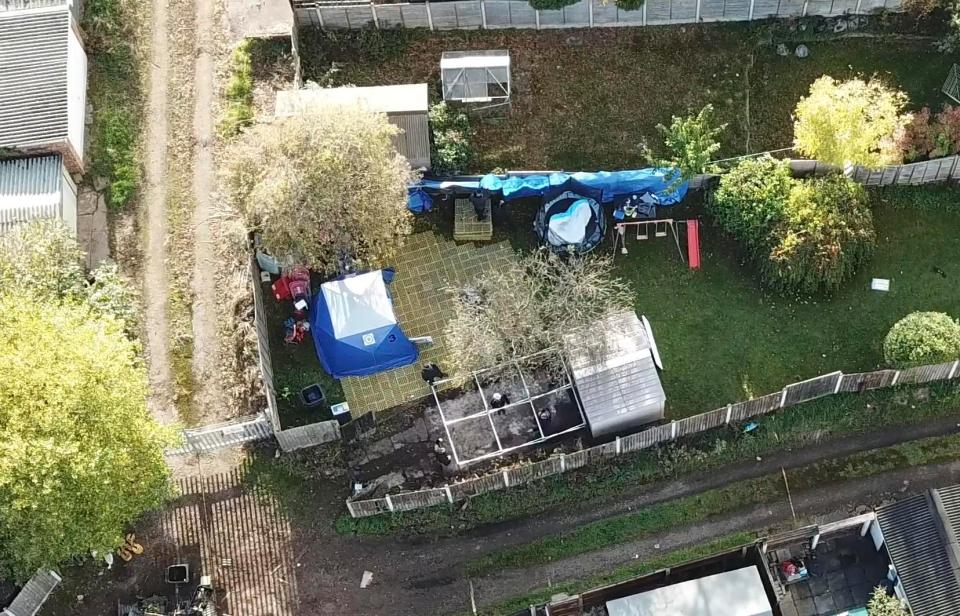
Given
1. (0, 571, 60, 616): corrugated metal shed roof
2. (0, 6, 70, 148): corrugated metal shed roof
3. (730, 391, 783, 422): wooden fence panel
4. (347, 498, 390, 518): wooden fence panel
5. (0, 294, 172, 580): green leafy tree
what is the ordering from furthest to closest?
(0, 6, 70, 148): corrugated metal shed roof → (730, 391, 783, 422): wooden fence panel → (347, 498, 390, 518): wooden fence panel → (0, 571, 60, 616): corrugated metal shed roof → (0, 294, 172, 580): green leafy tree

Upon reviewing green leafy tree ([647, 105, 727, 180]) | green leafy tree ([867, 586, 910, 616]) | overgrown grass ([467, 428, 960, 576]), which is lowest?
green leafy tree ([867, 586, 910, 616])

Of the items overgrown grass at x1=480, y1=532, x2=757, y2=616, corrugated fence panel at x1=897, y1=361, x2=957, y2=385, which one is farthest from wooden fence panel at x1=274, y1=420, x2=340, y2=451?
corrugated fence panel at x1=897, y1=361, x2=957, y2=385

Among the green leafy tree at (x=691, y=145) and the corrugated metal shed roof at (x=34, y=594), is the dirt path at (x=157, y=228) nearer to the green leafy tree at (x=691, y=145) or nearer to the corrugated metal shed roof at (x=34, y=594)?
the corrugated metal shed roof at (x=34, y=594)

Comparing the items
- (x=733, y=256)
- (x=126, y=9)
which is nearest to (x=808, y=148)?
(x=733, y=256)

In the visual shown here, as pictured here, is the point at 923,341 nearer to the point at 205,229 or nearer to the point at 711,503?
the point at 711,503

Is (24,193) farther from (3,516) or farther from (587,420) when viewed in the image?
(587,420)

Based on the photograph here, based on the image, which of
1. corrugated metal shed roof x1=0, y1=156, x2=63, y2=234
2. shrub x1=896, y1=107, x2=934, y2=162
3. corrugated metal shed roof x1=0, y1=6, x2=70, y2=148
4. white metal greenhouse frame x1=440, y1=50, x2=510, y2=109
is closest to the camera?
corrugated metal shed roof x1=0, y1=156, x2=63, y2=234

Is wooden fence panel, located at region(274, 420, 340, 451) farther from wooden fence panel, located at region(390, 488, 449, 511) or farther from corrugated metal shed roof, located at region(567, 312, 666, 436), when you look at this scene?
corrugated metal shed roof, located at region(567, 312, 666, 436)

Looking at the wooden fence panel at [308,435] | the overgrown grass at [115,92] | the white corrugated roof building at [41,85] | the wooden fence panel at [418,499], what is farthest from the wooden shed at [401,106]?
the wooden fence panel at [418,499]
